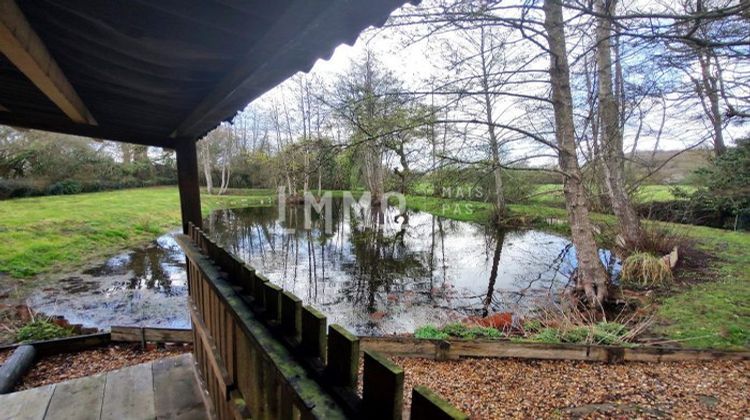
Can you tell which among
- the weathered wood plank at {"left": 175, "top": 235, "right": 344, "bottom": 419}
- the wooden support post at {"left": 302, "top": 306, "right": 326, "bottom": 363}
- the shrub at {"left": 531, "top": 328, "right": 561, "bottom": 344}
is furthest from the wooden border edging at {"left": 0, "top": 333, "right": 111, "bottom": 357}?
the shrub at {"left": 531, "top": 328, "right": 561, "bottom": 344}

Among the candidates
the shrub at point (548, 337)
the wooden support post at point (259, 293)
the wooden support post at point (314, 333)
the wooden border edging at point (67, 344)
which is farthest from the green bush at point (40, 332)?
the shrub at point (548, 337)

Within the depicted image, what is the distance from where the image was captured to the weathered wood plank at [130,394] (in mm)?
2211

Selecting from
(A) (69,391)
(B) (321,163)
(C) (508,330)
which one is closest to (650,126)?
(C) (508,330)

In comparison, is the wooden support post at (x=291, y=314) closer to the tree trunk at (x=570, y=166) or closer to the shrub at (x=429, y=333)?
the shrub at (x=429, y=333)

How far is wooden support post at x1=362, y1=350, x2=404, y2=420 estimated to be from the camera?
611 millimetres

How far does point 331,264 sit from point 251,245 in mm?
3496

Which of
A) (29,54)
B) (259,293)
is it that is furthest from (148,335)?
(29,54)

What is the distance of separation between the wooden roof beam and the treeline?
20.1 metres

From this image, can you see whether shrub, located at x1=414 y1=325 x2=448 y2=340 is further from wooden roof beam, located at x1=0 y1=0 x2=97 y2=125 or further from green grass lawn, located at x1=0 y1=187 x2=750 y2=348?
wooden roof beam, located at x1=0 y1=0 x2=97 y2=125

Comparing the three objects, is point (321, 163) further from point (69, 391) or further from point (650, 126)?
point (650, 126)

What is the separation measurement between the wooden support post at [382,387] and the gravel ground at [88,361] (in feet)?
13.2

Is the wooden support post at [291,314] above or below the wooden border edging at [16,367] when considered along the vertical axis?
above

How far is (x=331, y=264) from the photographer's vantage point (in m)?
8.85

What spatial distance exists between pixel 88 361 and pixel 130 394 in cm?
183
